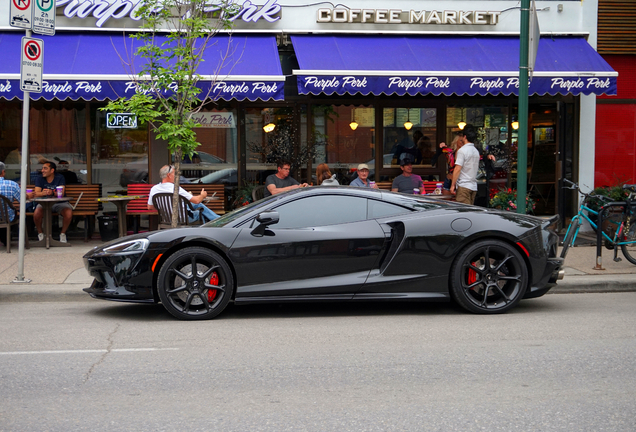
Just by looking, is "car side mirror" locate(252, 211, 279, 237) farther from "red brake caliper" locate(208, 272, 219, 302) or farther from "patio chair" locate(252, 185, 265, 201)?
"patio chair" locate(252, 185, 265, 201)

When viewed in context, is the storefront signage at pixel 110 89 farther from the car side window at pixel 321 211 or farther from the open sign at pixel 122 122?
the car side window at pixel 321 211

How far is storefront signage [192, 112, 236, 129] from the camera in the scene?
514 inches

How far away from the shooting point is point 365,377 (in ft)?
16.1

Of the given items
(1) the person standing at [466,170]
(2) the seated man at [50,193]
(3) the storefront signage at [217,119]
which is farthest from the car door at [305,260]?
(3) the storefront signage at [217,119]

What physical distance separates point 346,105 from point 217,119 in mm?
2435

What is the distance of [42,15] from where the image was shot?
868 cm

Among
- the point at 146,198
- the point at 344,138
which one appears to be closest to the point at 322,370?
the point at 146,198

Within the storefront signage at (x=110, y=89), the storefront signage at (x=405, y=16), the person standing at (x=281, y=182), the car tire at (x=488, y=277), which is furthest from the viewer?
the storefront signage at (x=405, y=16)

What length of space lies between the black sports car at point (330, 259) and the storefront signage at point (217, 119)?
632cm

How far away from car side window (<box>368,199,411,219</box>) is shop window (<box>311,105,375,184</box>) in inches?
240

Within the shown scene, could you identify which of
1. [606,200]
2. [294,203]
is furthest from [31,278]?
[606,200]

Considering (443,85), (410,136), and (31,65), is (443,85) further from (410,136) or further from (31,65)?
(31,65)

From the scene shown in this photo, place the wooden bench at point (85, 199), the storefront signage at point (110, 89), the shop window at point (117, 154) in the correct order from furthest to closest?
the shop window at point (117, 154) → the wooden bench at point (85, 199) → the storefront signage at point (110, 89)

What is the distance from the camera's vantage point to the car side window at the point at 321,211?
22.8ft
